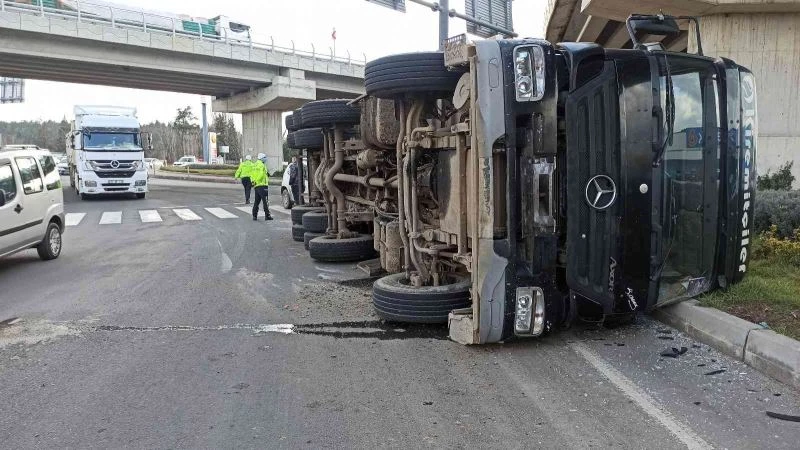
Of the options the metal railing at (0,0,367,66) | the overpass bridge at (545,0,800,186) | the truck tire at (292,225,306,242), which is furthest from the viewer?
the metal railing at (0,0,367,66)

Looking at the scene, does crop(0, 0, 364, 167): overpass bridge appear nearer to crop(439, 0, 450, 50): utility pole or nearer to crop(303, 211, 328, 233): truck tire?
crop(439, 0, 450, 50): utility pole

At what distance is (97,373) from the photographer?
4.42 m

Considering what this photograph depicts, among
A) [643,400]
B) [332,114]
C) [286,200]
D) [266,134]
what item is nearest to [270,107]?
[266,134]

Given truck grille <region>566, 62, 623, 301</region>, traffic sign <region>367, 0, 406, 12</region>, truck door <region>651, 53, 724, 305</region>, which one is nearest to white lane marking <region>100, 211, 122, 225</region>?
traffic sign <region>367, 0, 406, 12</region>

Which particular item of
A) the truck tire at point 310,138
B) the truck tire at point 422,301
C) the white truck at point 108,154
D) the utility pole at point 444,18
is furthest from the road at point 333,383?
the white truck at point 108,154

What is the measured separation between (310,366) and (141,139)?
920 inches

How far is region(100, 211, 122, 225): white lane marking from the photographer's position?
642 inches

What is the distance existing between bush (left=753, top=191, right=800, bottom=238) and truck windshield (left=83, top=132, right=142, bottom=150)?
2290 cm

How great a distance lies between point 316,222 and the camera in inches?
395

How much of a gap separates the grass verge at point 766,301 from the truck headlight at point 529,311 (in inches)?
62.1

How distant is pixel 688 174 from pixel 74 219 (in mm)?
16994

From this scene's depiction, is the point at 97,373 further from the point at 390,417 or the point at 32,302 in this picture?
the point at 32,302

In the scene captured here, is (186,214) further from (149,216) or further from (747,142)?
(747,142)

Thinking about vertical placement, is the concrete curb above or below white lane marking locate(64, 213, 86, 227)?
above
